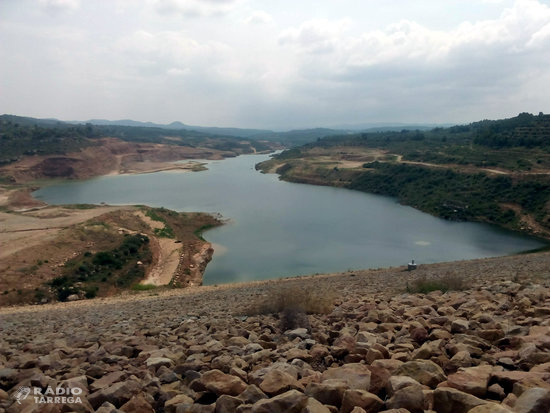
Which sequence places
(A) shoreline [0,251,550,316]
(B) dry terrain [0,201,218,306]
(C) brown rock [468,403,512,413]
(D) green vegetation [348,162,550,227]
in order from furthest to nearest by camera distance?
(D) green vegetation [348,162,550,227] → (B) dry terrain [0,201,218,306] → (A) shoreline [0,251,550,316] → (C) brown rock [468,403,512,413]

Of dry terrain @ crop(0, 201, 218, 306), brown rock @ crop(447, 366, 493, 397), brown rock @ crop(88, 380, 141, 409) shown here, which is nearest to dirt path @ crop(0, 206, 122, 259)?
dry terrain @ crop(0, 201, 218, 306)

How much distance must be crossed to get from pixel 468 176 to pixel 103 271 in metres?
51.2

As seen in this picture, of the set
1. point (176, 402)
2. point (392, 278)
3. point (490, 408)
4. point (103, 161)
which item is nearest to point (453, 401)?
point (490, 408)

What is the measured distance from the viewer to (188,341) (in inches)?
254

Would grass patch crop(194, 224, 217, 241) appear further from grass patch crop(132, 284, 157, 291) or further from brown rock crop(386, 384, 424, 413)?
brown rock crop(386, 384, 424, 413)

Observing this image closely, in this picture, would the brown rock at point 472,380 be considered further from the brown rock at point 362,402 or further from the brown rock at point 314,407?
the brown rock at point 314,407

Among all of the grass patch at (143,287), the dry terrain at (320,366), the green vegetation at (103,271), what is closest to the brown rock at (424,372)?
the dry terrain at (320,366)

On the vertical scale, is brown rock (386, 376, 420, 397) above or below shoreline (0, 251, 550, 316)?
above

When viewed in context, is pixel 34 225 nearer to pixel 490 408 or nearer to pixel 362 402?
pixel 362 402

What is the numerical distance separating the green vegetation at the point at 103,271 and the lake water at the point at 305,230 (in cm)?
526

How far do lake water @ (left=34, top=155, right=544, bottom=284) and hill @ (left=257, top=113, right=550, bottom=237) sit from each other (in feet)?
10.1

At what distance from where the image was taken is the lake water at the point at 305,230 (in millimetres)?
31784

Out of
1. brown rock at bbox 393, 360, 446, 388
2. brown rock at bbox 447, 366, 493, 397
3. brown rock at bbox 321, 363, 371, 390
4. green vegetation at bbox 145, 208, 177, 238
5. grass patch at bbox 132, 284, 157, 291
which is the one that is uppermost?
brown rock at bbox 447, 366, 493, 397

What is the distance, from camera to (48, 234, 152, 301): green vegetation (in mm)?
22938
